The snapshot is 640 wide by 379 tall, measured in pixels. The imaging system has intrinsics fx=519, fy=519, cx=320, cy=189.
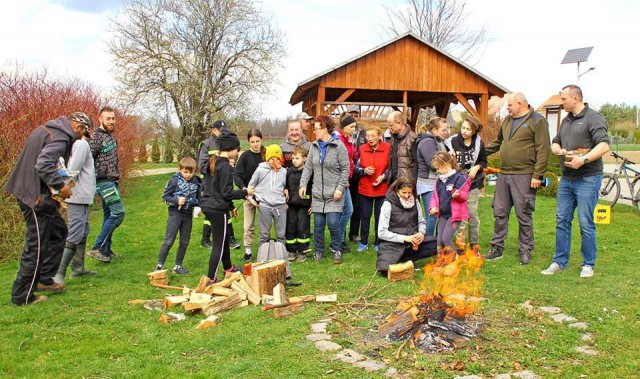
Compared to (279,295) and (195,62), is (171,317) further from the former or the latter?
(195,62)

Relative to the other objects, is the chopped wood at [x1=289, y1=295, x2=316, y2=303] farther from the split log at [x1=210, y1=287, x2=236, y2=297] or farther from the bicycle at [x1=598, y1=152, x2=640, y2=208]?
the bicycle at [x1=598, y1=152, x2=640, y2=208]

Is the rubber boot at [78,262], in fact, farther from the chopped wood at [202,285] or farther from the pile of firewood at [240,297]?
the chopped wood at [202,285]

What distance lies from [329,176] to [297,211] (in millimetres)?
736

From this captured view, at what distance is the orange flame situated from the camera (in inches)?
→ 167

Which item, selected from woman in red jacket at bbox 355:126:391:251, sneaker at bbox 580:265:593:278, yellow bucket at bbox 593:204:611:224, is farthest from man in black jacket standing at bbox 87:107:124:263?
yellow bucket at bbox 593:204:611:224

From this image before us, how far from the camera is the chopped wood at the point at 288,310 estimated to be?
476 centimetres

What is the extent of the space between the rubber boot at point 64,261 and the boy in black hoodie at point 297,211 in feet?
9.08

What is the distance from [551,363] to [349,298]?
2.14m

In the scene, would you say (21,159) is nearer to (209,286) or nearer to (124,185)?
(209,286)

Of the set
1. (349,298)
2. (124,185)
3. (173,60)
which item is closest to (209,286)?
(349,298)

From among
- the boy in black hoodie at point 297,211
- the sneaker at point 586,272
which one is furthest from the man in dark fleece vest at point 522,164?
the boy in black hoodie at point 297,211

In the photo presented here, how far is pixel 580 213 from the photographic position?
19.2 ft

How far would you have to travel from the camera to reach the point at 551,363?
362 centimetres

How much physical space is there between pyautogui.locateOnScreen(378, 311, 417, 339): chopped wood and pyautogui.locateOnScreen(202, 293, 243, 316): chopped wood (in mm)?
1605
